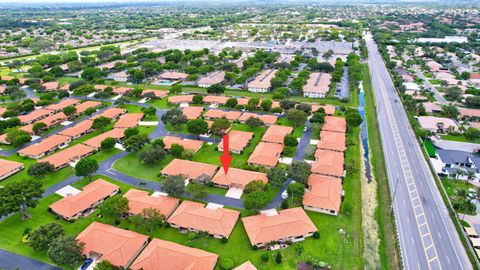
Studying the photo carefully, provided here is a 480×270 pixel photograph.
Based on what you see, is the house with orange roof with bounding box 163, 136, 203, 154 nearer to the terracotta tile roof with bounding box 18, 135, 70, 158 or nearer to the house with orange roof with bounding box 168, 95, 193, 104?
the terracotta tile roof with bounding box 18, 135, 70, 158

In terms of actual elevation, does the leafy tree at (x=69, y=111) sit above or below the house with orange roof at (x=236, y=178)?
above

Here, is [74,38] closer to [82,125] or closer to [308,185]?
[82,125]

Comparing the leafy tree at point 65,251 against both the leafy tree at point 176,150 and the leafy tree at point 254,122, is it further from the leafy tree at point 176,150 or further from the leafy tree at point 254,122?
the leafy tree at point 254,122

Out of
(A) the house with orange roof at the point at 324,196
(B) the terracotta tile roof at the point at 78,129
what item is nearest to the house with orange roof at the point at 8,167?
(B) the terracotta tile roof at the point at 78,129

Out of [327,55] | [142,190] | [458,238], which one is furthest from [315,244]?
[327,55]

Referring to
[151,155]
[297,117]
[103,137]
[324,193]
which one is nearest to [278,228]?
[324,193]

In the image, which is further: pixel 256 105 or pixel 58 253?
pixel 256 105

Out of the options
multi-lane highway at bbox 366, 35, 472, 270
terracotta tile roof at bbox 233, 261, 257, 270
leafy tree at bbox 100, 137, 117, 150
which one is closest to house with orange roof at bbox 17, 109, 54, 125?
leafy tree at bbox 100, 137, 117, 150
